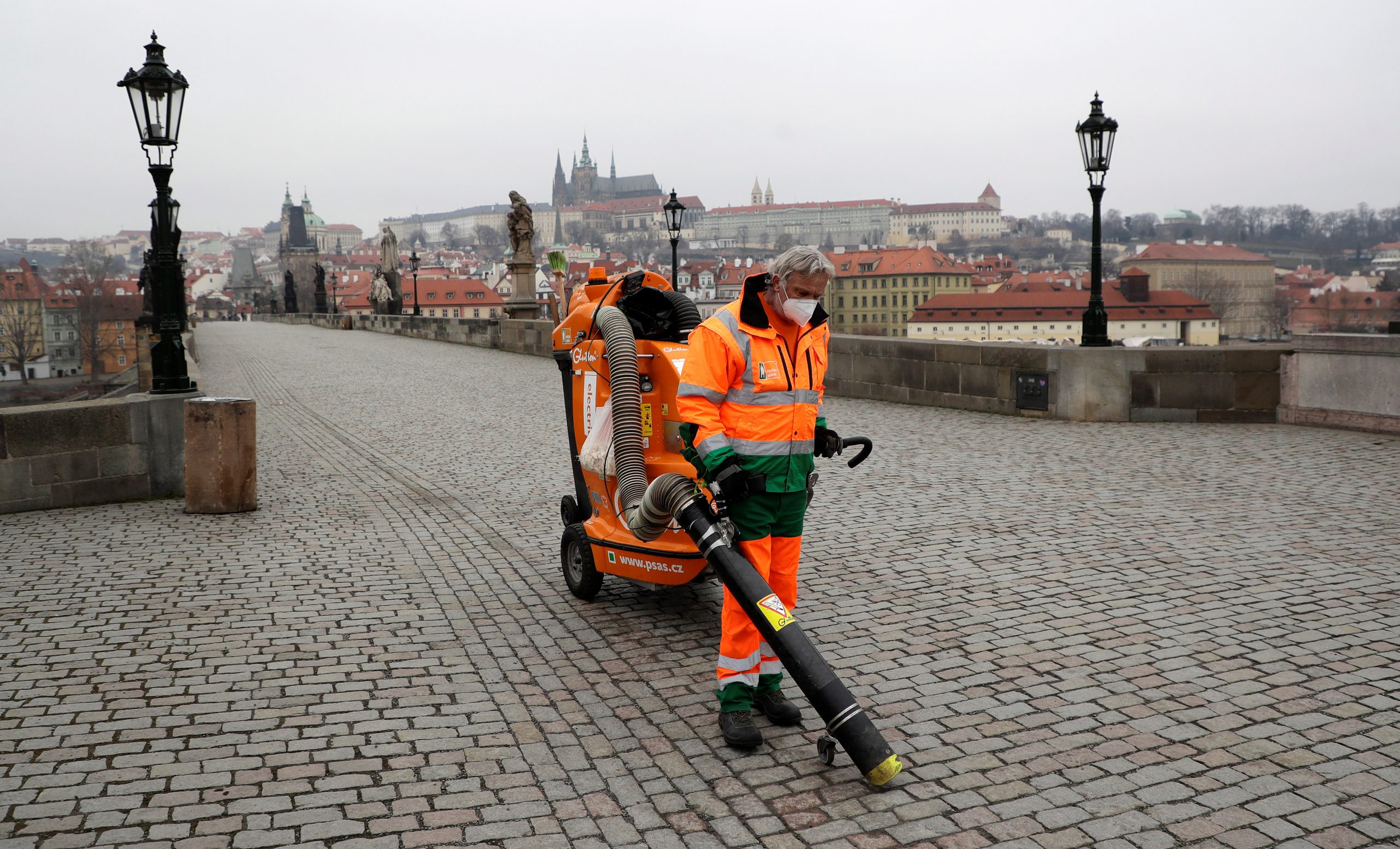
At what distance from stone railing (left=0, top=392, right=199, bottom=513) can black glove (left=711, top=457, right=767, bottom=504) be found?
6.19 m

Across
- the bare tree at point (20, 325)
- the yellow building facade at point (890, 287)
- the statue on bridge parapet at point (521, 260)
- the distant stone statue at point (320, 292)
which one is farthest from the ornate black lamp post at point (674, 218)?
the yellow building facade at point (890, 287)

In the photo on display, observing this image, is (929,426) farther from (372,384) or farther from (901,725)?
(372,384)

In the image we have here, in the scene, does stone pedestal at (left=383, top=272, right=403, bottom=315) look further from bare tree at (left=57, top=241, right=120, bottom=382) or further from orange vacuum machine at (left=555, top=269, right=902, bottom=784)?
orange vacuum machine at (left=555, top=269, right=902, bottom=784)

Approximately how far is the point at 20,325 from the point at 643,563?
61.3 metres

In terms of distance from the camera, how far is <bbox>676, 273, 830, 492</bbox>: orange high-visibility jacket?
396 centimetres

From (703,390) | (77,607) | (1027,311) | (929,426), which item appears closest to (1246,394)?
(929,426)

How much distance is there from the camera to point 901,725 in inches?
158

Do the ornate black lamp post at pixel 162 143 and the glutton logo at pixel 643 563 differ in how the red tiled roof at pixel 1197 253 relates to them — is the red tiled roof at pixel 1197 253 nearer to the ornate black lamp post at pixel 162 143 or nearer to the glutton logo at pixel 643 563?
the ornate black lamp post at pixel 162 143

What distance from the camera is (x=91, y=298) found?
185ft

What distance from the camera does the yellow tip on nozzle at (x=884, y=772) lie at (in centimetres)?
354

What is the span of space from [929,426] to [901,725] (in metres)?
8.32

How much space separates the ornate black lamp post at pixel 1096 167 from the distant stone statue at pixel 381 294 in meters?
35.6

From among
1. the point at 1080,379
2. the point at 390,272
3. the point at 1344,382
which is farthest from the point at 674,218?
the point at 390,272

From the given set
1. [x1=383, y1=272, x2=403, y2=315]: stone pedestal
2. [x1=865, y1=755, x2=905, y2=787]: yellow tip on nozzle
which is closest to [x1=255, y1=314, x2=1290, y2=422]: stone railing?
[x1=865, y1=755, x2=905, y2=787]: yellow tip on nozzle
